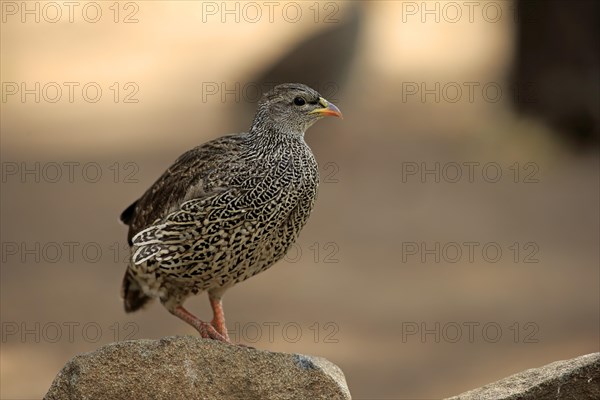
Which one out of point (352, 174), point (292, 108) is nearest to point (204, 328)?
point (292, 108)

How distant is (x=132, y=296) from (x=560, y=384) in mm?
3217

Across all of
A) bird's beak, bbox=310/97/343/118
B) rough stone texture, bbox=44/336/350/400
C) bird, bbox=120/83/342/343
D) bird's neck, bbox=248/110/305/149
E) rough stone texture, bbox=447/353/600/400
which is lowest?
rough stone texture, bbox=447/353/600/400

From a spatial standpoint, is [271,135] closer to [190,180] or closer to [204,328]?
[190,180]

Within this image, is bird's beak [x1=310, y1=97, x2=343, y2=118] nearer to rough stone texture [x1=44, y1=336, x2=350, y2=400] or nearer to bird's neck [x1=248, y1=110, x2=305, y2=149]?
bird's neck [x1=248, y1=110, x2=305, y2=149]

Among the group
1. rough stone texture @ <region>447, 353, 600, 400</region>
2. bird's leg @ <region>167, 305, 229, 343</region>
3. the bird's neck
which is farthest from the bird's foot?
rough stone texture @ <region>447, 353, 600, 400</region>

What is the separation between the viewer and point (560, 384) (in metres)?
7.28

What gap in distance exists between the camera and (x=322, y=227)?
56.1ft

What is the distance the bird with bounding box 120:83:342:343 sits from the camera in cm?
805

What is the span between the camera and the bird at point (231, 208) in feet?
26.4

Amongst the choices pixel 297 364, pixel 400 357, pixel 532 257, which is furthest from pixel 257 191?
pixel 532 257

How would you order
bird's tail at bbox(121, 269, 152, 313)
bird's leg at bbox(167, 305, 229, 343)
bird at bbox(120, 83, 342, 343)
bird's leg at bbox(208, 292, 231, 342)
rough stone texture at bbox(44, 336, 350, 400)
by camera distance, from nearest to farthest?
1. rough stone texture at bbox(44, 336, 350, 400)
2. bird at bbox(120, 83, 342, 343)
3. bird's leg at bbox(167, 305, 229, 343)
4. bird's leg at bbox(208, 292, 231, 342)
5. bird's tail at bbox(121, 269, 152, 313)

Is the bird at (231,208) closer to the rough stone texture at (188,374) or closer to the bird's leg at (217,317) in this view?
the bird's leg at (217,317)

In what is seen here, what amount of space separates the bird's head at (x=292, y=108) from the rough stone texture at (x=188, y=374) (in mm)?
1694

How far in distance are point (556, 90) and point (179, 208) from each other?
12402 mm
